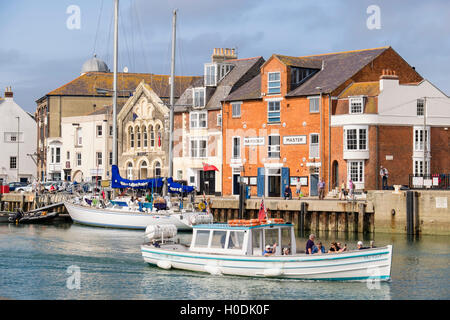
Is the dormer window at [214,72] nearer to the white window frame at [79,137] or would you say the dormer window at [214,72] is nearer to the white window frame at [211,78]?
the white window frame at [211,78]

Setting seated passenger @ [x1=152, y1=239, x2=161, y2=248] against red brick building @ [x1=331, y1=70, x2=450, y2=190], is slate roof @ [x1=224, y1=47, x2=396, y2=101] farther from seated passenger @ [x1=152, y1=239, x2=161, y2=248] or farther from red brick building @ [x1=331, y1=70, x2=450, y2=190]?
seated passenger @ [x1=152, y1=239, x2=161, y2=248]

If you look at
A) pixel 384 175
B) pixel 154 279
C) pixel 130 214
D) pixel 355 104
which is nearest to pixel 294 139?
pixel 355 104

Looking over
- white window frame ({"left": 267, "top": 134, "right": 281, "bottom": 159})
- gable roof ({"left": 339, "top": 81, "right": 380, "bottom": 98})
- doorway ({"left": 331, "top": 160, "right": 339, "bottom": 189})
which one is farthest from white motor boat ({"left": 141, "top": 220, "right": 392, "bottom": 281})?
white window frame ({"left": 267, "top": 134, "right": 281, "bottom": 159})

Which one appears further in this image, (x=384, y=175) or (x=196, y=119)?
(x=196, y=119)

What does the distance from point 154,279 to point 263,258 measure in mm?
5128

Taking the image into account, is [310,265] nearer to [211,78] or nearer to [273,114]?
[273,114]

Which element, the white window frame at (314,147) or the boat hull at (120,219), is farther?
the white window frame at (314,147)

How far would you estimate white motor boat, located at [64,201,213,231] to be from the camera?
5250cm

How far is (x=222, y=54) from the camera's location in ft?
262

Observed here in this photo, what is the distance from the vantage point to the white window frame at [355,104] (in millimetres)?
59781

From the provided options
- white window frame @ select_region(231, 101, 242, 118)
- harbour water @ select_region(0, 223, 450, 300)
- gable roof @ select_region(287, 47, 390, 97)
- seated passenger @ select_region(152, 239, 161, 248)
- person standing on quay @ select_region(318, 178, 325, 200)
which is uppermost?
gable roof @ select_region(287, 47, 390, 97)

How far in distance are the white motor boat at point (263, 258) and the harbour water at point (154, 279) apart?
430mm

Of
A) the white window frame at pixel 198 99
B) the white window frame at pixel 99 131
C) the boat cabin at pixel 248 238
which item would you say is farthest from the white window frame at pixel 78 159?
the boat cabin at pixel 248 238

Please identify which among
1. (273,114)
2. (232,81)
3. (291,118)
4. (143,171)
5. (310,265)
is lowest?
(310,265)
